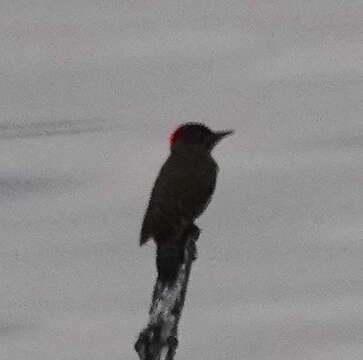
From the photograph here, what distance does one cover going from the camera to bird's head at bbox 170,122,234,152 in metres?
10.1

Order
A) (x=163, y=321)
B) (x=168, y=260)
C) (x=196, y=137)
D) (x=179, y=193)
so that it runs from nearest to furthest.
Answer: (x=163, y=321)
(x=168, y=260)
(x=179, y=193)
(x=196, y=137)

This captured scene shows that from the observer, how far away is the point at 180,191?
29.5 feet

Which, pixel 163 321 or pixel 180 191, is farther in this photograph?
pixel 180 191

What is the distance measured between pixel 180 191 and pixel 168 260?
2.99m

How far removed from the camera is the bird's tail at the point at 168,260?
5.45 m

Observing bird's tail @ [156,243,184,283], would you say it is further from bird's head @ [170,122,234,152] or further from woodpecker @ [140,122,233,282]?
bird's head @ [170,122,234,152]

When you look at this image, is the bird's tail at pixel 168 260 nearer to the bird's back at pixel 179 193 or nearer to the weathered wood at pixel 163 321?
the weathered wood at pixel 163 321

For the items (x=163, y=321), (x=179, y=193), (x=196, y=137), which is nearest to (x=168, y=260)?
(x=163, y=321)

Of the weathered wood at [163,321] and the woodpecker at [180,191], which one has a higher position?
the woodpecker at [180,191]

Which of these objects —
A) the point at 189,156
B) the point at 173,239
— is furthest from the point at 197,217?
the point at 173,239

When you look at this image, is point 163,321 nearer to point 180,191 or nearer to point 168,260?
point 168,260

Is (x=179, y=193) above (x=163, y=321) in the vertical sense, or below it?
above

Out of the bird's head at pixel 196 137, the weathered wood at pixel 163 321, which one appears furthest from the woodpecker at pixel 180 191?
the weathered wood at pixel 163 321

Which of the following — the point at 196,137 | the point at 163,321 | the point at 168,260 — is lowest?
the point at 163,321
